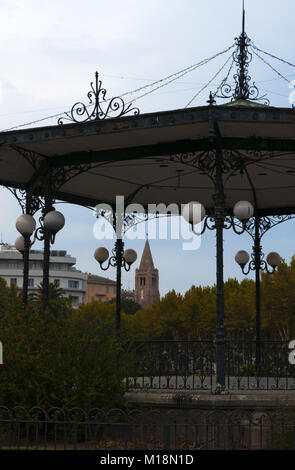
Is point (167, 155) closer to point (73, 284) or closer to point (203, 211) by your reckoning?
point (203, 211)

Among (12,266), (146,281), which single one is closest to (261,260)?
(12,266)

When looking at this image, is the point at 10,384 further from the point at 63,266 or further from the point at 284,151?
the point at 63,266

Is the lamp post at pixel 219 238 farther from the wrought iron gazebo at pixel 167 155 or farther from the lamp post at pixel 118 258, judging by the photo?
the lamp post at pixel 118 258

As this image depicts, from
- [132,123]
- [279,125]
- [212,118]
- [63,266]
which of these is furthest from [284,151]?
[63,266]

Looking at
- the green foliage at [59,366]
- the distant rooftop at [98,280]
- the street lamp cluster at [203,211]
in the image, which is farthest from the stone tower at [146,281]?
the green foliage at [59,366]

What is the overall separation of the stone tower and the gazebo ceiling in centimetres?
14133

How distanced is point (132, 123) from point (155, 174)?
14.3ft

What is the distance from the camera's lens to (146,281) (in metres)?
162

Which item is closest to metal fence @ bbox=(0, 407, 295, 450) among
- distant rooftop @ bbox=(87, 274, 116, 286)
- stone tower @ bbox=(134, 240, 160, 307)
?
stone tower @ bbox=(134, 240, 160, 307)

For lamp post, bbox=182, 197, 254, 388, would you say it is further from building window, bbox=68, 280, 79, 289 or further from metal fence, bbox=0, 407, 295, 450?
building window, bbox=68, 280, 79, 289

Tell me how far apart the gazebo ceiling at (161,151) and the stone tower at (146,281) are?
141 m

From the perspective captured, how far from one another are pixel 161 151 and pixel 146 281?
149600 mm

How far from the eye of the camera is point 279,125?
1184 cm

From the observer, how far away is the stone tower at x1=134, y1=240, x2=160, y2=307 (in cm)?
16150
